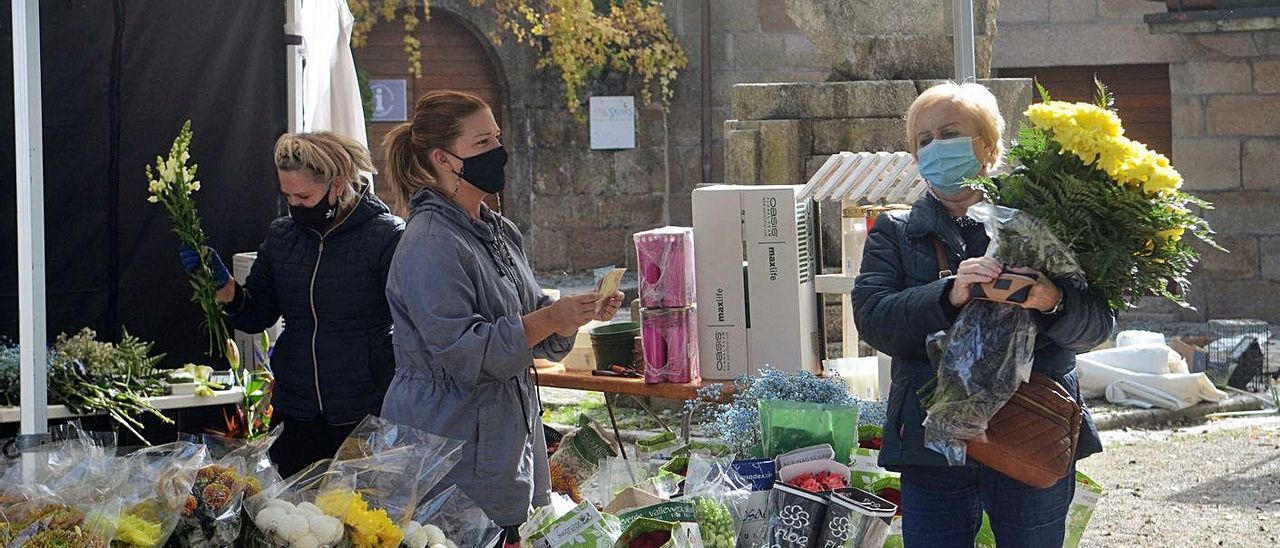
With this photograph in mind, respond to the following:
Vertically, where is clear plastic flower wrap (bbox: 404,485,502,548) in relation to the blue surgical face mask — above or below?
below

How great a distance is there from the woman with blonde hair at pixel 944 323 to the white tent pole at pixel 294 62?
10.2 feet

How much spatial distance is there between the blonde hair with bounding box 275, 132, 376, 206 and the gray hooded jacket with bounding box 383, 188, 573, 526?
3.19ft

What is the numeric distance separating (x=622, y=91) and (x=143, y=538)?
1014 cm

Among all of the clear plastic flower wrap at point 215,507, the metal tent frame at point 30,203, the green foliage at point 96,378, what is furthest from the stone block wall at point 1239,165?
the clear plastic flower wrap at point 215,507

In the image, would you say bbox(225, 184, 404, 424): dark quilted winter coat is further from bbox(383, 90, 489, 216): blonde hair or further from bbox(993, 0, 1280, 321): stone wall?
bbox(993, 0, 1280, 321): stone wall

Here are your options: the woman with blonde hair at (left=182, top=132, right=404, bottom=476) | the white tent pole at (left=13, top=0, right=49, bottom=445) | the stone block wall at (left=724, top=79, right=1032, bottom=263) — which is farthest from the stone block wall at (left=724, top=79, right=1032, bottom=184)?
the white tent pole at (left=13, top=0, right=49, bottom=445)

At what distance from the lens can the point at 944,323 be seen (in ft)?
9.04

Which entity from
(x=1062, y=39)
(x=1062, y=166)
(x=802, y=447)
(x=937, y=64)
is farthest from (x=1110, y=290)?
(x=1062, y=39)

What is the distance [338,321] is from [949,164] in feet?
5.74

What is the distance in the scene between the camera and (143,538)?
2152mm

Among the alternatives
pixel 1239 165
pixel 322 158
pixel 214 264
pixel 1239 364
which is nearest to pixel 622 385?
pixel 322 158

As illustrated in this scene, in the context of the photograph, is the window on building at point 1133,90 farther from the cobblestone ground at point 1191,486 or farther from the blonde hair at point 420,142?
the blonde hair at point 420,142

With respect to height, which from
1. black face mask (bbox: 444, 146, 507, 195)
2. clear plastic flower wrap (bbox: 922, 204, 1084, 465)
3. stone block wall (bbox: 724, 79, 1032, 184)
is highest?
stone block wall (bbox: 724, 79, 1032, 184)

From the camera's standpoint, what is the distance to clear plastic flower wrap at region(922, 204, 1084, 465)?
106 inches
